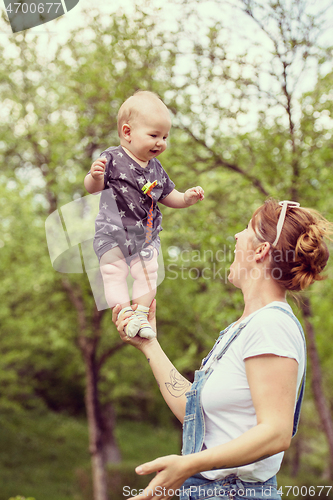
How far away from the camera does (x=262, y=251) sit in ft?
6.66

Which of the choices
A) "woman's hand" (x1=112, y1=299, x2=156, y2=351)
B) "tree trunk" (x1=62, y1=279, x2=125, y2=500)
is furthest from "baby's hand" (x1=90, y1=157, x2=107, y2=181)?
"tree trunk" (x1=62, y1=279, x2=125, y2=500)

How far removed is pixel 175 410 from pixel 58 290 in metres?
10.7

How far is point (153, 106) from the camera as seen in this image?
219cm

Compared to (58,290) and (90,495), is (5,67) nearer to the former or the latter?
(58,290)

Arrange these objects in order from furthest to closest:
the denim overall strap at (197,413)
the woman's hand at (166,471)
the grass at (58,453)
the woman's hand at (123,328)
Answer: the grass at (58,453), the woman's hand at (123,328), the denim overall strap at (197,413), the woman's hand at (166,471)

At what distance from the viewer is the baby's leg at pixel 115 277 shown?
2250mm

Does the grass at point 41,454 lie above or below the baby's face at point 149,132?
below

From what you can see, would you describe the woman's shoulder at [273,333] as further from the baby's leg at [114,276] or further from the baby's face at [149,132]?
the baby's face at [149,132]

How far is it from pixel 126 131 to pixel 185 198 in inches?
18.5

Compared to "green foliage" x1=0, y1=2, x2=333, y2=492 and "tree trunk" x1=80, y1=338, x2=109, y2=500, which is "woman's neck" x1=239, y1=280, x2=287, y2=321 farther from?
"tree trunk" x1=80, y1=338, x2=109, y2=500

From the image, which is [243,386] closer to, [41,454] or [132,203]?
[132,203]

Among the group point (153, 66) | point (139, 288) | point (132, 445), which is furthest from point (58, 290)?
point (132, 445)

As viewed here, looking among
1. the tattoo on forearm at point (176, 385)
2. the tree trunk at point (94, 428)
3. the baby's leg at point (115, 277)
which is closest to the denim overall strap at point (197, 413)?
A: the tattoo on forearm at point (176, 385)

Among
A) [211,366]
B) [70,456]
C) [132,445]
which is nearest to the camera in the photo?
[211,366]
